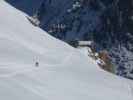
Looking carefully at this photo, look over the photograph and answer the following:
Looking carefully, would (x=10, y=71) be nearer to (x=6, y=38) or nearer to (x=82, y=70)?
(x=6, y=38)

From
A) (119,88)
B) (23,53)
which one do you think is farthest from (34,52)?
(119,88)

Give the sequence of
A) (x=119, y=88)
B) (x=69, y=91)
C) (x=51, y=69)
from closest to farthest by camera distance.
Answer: (x=69, y=91)
(x=51, y=69)
(x=119, y=88)

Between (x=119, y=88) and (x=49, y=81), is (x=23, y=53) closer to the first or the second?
(x=49, y=81)

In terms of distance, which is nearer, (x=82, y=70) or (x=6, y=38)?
(x=6, y=38)

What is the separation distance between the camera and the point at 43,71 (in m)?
5.52

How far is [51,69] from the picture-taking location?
18.8ft

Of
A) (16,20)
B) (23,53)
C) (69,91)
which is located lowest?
(69,91)

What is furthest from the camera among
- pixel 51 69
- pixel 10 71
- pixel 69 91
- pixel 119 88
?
pixel 119 88

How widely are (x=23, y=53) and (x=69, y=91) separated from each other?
732mm

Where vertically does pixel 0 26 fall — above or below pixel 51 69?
above

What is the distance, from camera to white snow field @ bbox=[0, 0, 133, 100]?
492 centimetres

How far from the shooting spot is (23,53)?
18.6 feet

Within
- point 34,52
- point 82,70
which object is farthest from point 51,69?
point 82,70

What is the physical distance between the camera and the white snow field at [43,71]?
16.1 ft
